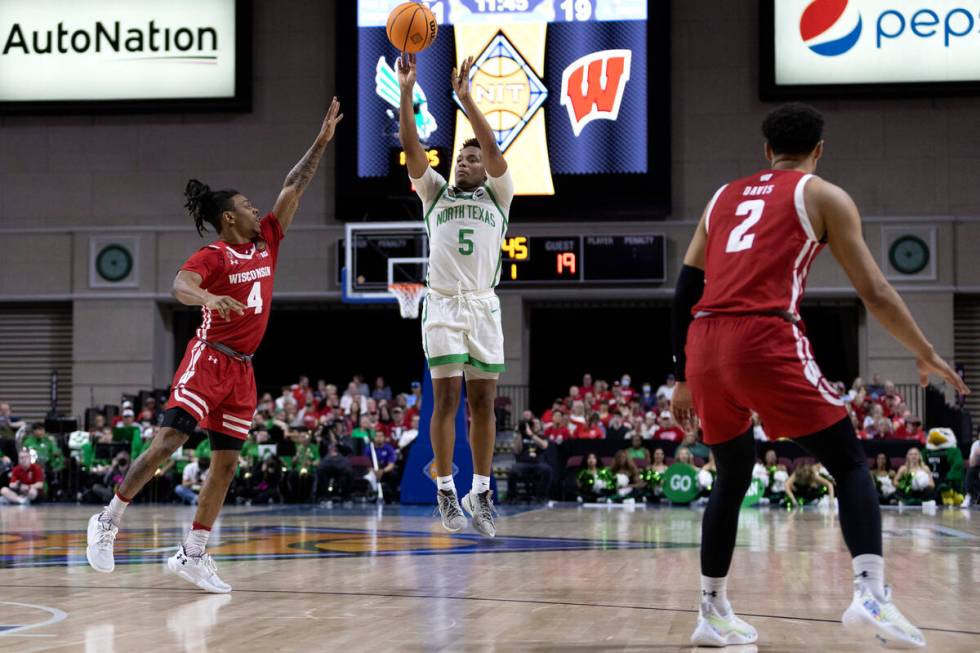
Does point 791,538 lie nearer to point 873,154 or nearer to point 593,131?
point 593,131

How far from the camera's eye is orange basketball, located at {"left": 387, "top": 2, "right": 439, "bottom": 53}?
7129mm

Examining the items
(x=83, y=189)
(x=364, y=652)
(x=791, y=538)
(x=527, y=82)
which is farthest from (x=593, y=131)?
(x=364, y=652)

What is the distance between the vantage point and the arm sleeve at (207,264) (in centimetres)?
648

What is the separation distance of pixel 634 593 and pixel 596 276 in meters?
17.3

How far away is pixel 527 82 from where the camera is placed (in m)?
22.9

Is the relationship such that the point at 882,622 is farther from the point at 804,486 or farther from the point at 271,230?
the point at 804,486

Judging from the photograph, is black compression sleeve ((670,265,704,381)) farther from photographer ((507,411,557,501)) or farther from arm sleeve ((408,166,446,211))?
photographer ((507,411,557,501))

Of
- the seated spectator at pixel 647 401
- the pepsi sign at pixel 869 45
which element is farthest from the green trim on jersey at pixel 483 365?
the pepsi sign at pixel 869 45

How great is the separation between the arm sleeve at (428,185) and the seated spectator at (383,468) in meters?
11.4

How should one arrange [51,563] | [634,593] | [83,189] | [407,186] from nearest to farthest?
[634,593], [51,563], [407,186], [83,189]


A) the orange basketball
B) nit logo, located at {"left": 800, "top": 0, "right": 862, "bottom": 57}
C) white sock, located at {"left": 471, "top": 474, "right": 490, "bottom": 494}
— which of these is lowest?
white sock, located at {"left": 471, "top": 474, "right": 490, "bottom": 494}

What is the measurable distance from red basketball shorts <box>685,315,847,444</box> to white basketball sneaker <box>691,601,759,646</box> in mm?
696

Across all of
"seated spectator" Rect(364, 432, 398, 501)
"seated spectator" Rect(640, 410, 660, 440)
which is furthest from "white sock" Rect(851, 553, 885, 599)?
"seated spectator" Rect(640, 410, 660, 440)

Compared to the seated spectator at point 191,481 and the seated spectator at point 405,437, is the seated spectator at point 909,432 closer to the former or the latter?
the seated spectator at point 405,437
